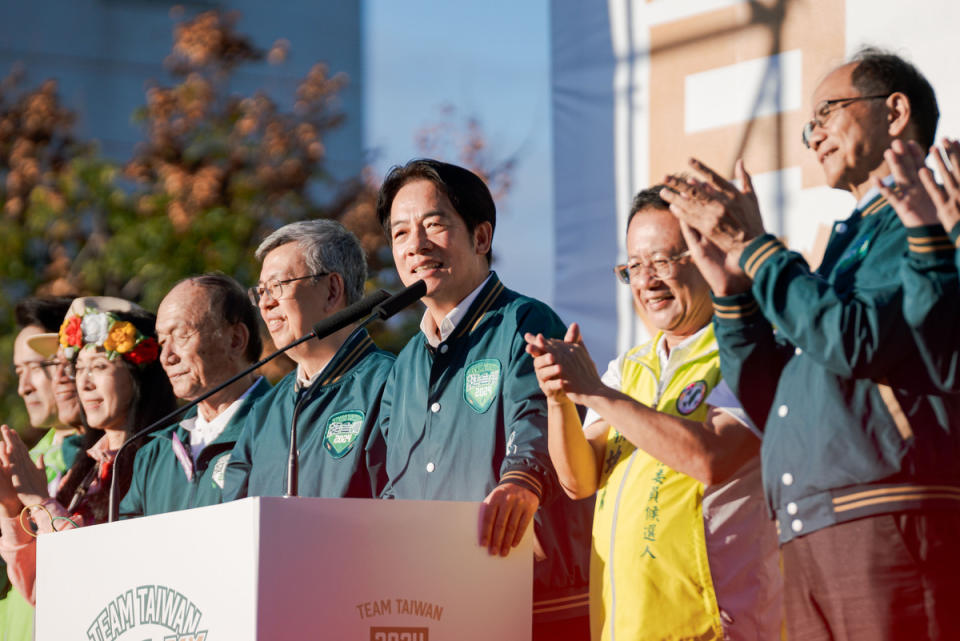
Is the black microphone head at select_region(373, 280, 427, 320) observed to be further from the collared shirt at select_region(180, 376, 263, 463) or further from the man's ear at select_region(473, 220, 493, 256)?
the collared shirt at select_region(180, 376, 263, 463)

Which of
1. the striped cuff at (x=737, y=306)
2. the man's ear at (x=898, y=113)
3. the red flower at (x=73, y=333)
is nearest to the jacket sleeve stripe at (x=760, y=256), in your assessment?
the striped cuff at (x=737, y=306)

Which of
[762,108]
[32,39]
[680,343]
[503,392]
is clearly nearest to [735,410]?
[680,343]

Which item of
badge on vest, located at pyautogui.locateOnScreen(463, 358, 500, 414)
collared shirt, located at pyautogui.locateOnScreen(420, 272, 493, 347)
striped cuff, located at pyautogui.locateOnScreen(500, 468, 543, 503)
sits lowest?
striped cuff, located at pyautogui.locateOnScreen(500, 468, 543, 503)

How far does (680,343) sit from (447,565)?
78cm

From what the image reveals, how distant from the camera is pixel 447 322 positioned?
3.28 meters

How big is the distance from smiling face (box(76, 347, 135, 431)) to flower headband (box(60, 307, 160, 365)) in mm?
34

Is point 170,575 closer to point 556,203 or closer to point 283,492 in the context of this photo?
point 283,492

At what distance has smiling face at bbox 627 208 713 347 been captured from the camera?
9.78ft

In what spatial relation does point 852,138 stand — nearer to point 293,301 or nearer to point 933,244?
point 933,244

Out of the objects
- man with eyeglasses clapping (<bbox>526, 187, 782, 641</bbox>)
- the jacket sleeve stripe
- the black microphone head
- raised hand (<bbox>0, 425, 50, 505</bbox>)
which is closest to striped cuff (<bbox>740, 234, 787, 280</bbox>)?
the jacket sleeve stripe

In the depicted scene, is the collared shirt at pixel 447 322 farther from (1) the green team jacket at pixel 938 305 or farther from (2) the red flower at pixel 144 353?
(2) the red flower at pixel 144 353

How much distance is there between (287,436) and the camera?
3.69 meters

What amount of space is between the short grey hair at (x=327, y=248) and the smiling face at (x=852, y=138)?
1.71m

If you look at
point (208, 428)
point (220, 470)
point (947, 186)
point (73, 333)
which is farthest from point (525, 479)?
point (73, 333)
